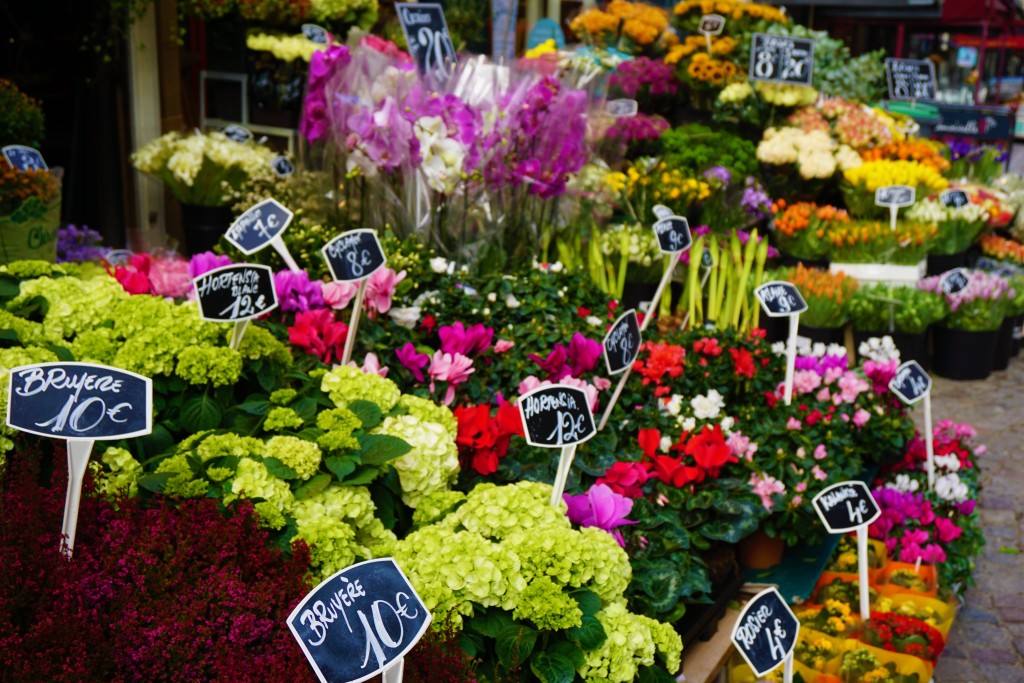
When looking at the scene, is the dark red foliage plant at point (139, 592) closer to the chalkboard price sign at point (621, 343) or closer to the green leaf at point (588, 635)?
the green leaf at point (588, 635)

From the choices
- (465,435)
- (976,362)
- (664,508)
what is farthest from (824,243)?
(465,435)

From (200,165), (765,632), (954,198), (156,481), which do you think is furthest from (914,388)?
(954,198)

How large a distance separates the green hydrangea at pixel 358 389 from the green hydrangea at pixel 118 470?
0.58 m

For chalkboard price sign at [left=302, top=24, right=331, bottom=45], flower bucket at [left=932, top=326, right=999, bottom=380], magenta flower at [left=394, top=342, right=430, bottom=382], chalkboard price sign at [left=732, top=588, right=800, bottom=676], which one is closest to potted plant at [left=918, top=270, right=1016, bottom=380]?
flower bucket at [left=932, top=326, right=999, bottom=380]

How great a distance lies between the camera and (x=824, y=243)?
6.93 m

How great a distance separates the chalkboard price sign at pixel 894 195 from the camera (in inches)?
266

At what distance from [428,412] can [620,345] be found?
0.77 m

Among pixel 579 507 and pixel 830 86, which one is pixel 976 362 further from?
pixel 579 507

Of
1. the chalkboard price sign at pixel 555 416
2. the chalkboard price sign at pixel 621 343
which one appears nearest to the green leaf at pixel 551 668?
the chalkboard price sign at pixel 555 416

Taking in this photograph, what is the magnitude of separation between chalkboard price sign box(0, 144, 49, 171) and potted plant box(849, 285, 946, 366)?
4408 millimetres

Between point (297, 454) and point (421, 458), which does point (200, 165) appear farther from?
point (297, 454)

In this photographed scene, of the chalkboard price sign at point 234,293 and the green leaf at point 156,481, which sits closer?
the green leaf at point 156,481

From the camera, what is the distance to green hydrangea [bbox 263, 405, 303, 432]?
2369 millimetres

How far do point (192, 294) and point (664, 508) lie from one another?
1.54 meters
